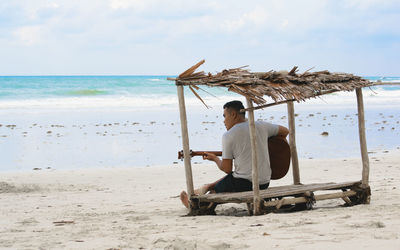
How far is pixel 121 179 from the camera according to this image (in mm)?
10078

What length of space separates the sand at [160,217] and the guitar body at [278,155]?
2.17 feet

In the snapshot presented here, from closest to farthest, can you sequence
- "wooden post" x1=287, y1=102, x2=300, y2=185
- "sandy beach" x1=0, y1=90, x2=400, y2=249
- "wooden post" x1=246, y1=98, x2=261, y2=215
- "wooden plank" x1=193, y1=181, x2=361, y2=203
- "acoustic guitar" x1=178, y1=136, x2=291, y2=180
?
"sandy beach" x1=0, y1=90, x2=400, y2=249 → "wooden post" x1=246, y1=98, x2=261, y2=215 → "wooden plank" x1=193, y1=181, x2=361, y2=203 → "acoustic guitar" x1=178, y1=136, x2=291, y2=180 → "wooden post" x1=287, y1=102, x2=300, y2=185

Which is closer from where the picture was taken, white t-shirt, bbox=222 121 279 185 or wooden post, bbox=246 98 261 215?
wooden post, bbox=246 98 261 215

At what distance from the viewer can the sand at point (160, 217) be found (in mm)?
4816

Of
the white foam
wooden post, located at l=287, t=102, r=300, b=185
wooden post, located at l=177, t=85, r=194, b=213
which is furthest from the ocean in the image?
the white foam

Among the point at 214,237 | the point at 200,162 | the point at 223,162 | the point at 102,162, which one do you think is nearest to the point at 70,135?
the point at 102,162

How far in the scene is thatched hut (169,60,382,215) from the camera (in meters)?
6.04

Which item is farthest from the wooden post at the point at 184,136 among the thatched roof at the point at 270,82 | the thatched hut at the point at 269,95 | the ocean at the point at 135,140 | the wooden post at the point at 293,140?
the ocean at the point at 135,140

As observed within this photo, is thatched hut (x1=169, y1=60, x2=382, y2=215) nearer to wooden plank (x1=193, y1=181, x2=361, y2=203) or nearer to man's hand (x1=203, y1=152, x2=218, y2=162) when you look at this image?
wooden plank (x1=193, y1=181, x2=361, y2=203)

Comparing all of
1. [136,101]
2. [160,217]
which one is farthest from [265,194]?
[136,101]

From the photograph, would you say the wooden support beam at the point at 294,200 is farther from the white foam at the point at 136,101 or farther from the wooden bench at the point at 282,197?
the white foam at the point at 136,101

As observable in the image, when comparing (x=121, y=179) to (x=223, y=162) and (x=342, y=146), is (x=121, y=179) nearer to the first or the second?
(x=223, y=162)

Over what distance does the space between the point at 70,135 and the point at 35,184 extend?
7146mm

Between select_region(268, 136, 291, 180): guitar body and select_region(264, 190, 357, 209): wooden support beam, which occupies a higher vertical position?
select_region(268, 136, 291, 180): guitar body
